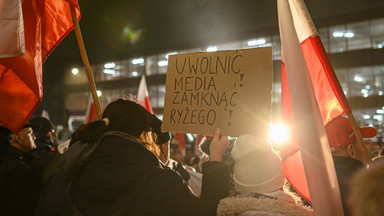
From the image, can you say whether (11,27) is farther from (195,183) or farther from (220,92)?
(195,183)

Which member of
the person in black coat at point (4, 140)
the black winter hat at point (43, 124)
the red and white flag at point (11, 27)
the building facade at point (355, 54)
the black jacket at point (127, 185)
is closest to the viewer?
the black jacket at point (127, 185)

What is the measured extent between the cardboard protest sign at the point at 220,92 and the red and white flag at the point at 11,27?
1130mm

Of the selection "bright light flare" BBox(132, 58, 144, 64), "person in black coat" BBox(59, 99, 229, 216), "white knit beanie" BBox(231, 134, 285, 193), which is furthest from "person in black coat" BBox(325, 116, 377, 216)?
"bright light flare" BBox(132, 58, 144, 64)

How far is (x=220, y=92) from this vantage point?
224 centimetres

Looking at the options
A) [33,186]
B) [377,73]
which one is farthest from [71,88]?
[33,186]

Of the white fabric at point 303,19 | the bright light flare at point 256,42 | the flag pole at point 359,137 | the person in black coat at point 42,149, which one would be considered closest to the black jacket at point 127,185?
the flag pole at point 359,137

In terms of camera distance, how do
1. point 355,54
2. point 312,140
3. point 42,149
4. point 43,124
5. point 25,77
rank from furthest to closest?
point 355,54 < point 43,124 < point 42,149 < point 25,77 < point 312,140

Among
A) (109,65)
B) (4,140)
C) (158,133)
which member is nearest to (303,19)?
(158,133)

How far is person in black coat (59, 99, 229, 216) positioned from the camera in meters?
1.65

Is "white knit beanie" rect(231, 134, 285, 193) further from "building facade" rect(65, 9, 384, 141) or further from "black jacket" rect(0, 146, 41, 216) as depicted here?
"building facade" rect(65, 9, 384, 141)

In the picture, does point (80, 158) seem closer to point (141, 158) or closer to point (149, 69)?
point (141, 158)

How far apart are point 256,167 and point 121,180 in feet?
2.82

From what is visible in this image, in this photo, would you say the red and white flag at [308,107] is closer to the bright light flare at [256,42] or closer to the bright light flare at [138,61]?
the bright light flare at [256,42]

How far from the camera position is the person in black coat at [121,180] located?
1653 mm
